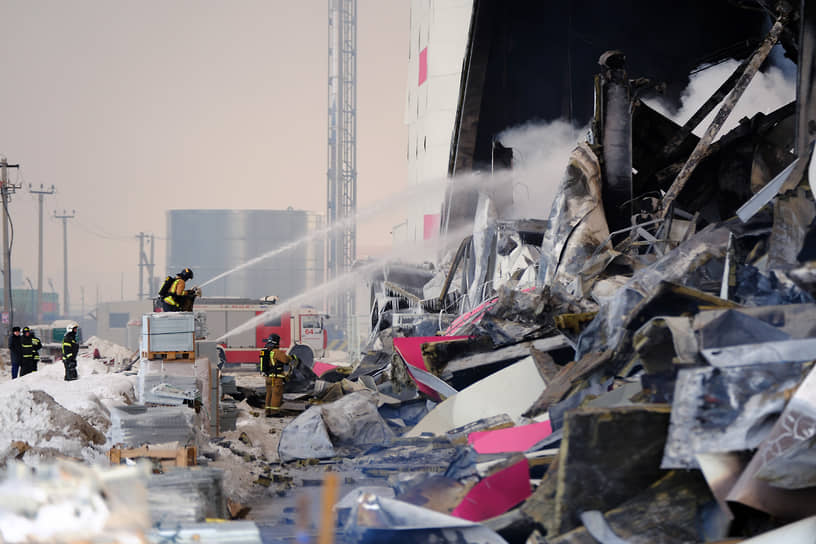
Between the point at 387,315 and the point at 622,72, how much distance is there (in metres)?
8.05

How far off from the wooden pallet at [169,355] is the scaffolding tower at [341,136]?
3290 cm

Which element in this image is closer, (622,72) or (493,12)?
(622,72)

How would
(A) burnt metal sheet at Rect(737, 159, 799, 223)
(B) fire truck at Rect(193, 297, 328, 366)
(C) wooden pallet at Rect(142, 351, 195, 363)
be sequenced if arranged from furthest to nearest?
(B) fire truck at Rect(193, 297, 328, 366), (C) wooden pallet at Rect(142, 351, 195, 363), (A) burnt metal sheet at Rect(737, 159, 799, 223)

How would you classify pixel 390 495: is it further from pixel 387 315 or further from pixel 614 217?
pixel 387 315

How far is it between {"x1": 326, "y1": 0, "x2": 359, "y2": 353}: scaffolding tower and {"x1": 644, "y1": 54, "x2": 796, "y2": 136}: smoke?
25.9 m

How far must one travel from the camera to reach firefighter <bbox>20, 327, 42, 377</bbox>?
1652cm

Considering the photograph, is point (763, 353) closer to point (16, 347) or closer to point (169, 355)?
point (169, 355)

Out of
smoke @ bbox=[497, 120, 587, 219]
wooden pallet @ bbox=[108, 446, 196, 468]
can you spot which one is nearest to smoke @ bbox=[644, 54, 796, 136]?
smoke @ bbox=[497, 120, 587, 219]

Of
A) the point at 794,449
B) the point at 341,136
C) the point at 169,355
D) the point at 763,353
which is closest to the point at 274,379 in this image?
the point at 169,355

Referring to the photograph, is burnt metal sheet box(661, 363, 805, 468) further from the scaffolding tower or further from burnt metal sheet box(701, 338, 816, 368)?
the scaffolding tower

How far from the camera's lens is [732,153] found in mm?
11039

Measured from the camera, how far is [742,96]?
1541 centimetres

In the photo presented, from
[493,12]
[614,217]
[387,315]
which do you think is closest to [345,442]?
[614,217]

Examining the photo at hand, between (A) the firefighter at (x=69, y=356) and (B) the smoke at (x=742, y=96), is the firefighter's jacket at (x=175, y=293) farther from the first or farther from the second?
(B) the smoke at (x=742, y=96)
